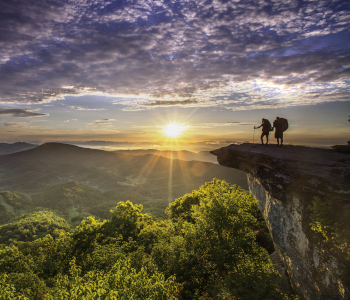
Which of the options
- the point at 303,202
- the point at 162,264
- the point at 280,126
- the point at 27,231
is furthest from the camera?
the point at 27,231

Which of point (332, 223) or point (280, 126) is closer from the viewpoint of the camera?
point (332, 223)

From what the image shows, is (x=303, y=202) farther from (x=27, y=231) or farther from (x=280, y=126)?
(x=27, y=231)

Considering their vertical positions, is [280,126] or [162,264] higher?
A: [280,126]

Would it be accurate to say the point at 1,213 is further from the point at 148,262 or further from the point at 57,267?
the point at 148,262

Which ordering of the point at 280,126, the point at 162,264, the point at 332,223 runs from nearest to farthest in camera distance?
the point at 332,223 < the point at 162,264 < the point at 280,126

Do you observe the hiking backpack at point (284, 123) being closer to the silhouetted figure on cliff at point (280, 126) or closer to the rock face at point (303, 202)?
the silhouetted figure on cliff at point (280, 126)

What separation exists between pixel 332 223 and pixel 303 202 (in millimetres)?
3018

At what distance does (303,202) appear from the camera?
18156 millimetres

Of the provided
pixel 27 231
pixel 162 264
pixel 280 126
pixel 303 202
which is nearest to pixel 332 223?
pixel 303 202

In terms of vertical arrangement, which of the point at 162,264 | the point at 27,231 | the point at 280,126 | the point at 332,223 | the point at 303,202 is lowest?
the point at 27,231

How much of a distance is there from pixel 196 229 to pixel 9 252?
32932 mm

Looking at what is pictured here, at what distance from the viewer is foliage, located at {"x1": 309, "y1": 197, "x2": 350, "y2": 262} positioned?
46.4 ft

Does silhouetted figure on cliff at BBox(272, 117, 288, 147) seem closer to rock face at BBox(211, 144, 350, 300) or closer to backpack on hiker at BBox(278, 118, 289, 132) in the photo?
backpack on hiker at BBox(278, 118, 289, 132)

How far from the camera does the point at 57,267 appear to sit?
27.2 metres
